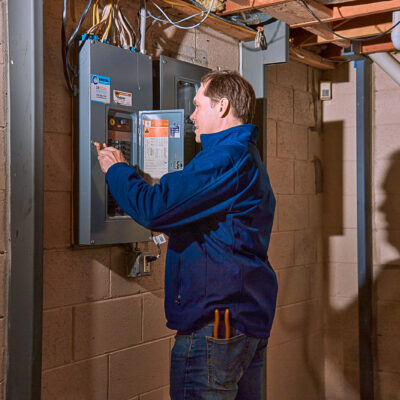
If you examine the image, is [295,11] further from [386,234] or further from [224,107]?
[386,234]

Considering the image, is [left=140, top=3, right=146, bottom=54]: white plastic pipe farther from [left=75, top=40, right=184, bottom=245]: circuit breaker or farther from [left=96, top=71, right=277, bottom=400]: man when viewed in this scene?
[left=96, top=71, right=277, bottom=400]: man

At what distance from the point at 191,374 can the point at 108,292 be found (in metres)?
0.64

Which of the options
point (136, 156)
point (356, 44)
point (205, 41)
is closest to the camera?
point (136, 156)

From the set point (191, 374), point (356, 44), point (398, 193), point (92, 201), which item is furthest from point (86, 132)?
point (398, 193)

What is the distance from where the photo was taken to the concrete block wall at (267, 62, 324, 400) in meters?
3.38

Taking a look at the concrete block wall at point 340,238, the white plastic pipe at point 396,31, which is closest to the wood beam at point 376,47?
the concrete block wall at point 340,238

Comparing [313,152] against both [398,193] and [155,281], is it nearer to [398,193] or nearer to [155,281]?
[398,193]

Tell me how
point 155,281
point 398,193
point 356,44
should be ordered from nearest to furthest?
point 155,281, point 356,44, point 398,193

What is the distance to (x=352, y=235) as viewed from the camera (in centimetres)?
369

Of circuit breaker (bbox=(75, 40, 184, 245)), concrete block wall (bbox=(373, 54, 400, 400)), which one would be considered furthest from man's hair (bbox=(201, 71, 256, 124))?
concrete block wall (bbox=(373, 54, 400, 400))

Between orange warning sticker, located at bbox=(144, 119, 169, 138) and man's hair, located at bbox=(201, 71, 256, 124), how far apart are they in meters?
0.32

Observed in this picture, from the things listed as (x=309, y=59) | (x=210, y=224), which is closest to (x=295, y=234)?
(x=309, y=59)

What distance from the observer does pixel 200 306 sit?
174 cm

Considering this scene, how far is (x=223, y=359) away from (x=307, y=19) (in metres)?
1.76
